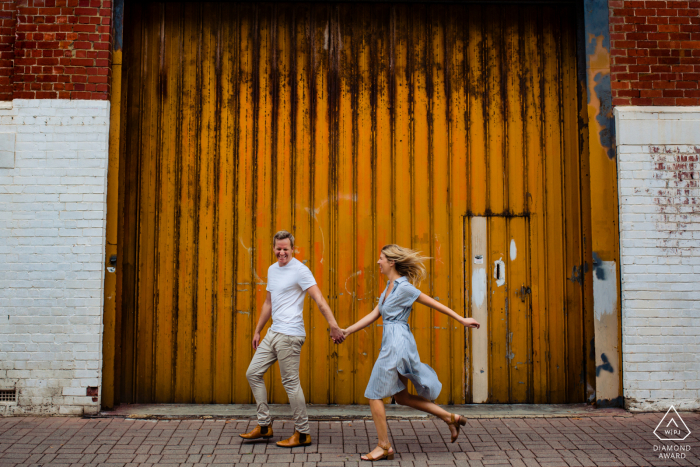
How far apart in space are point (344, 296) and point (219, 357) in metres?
1.41

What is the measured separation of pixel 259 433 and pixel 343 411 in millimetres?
1079

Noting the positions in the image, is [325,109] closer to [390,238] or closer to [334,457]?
[390,238]

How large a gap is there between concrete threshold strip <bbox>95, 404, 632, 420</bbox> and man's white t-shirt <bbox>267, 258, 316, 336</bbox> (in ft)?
3.86

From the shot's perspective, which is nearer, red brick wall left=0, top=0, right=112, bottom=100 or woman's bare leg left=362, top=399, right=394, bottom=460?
woman's bare leg left=362, top=399, right=394, bottom=460

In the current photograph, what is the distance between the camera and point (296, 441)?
3832mm

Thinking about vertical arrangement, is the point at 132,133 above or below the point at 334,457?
above

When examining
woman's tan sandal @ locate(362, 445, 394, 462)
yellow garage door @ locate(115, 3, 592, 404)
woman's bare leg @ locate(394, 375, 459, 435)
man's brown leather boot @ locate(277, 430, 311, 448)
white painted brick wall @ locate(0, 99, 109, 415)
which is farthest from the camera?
yellow garage door @ locate(115, 3, 592, 404)

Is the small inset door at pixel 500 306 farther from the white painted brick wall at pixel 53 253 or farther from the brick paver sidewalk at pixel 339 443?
the white painted brick wall at pixel 53 253

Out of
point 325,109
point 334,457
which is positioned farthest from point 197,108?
point 334,457

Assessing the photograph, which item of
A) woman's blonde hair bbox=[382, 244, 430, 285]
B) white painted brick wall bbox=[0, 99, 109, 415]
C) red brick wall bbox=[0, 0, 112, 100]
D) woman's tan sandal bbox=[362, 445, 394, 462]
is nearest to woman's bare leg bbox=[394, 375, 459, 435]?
woman's tan sandal bbox=[362, 445, 394, 462]

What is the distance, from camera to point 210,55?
204 inches

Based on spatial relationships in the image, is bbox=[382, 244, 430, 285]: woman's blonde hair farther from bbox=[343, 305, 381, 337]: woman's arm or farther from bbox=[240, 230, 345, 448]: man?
bbox=[240, 230, 345, 448]: man

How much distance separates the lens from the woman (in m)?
3.60

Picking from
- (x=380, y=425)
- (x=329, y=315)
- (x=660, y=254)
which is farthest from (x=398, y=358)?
(x=660, y=254)
